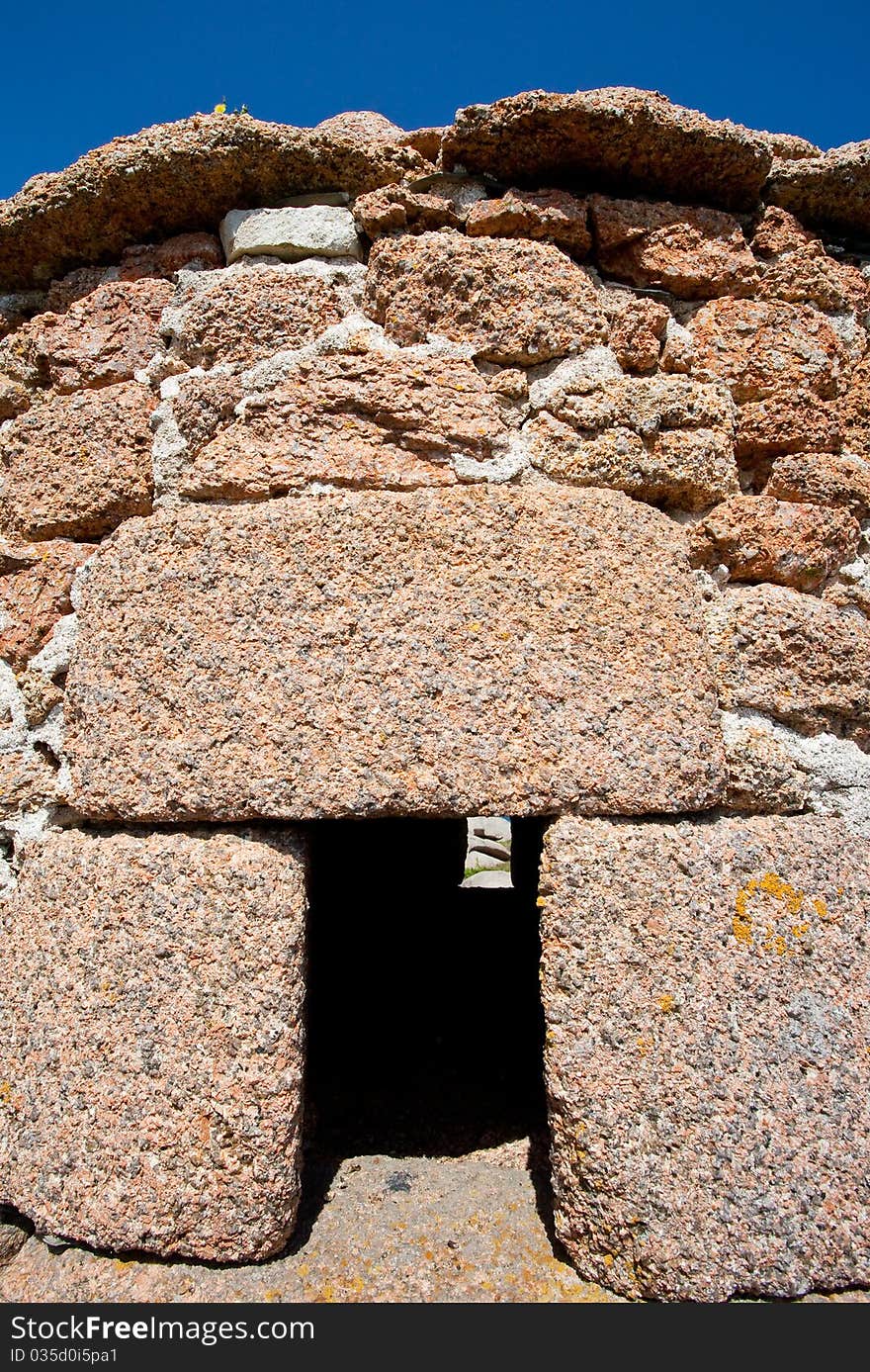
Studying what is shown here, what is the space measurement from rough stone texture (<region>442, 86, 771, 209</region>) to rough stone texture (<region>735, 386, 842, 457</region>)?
1.58 feet

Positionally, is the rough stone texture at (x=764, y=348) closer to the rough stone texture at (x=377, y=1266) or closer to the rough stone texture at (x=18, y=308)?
the rough stone texture at (x=18, y=308)

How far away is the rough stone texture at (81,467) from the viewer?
63.6 inches

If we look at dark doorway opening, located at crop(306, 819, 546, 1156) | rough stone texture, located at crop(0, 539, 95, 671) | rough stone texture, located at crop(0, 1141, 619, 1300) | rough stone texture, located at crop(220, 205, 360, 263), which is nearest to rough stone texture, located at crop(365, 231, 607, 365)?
rough stone texture, located at crop(220, 205, 360, 263)

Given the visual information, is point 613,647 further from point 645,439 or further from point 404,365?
point 404,365

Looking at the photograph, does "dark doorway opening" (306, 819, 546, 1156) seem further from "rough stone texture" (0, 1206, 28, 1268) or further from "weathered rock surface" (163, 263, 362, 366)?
"weathered rock surface" (163, 263, 362, 366)

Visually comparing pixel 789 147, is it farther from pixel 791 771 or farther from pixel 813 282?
pixel 791 771

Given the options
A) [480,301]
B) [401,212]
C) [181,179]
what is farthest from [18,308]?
[480,301]

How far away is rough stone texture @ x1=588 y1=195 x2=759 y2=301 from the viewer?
5.45ft

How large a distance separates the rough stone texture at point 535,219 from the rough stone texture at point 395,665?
23.5 inches

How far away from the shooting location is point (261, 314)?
1.59 m

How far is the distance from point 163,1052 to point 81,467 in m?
1.14

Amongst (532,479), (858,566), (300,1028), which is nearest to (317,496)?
(532,479)

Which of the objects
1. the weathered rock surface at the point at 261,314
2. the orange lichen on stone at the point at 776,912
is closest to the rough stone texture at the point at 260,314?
the weathered rock surface at the point at 261,314

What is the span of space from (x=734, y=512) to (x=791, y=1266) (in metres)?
1.29
